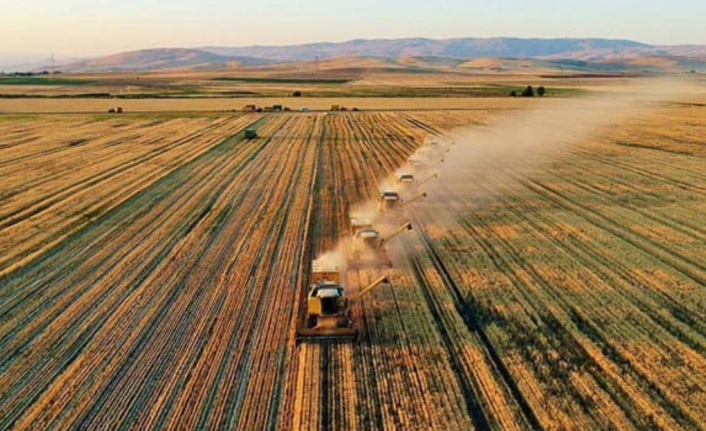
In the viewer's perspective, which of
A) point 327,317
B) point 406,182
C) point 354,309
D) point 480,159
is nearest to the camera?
point 327,317

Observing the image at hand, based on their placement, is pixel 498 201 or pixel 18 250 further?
pixel 498 201

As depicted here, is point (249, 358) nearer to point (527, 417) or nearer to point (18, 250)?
point (527, 417)

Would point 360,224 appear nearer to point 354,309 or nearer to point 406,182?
point 354,309

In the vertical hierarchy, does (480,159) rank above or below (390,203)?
below

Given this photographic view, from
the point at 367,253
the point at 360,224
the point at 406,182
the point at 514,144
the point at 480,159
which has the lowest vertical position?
the point at 514,144

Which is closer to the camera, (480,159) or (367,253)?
(367,253)

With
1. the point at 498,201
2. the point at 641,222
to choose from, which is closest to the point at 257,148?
the point at 498,201

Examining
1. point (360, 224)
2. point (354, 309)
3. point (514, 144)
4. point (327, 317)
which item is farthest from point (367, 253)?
point (514, 144)

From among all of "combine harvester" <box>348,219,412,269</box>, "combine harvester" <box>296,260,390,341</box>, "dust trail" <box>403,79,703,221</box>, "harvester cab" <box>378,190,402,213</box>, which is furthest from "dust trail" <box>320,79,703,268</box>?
"combine harvester" <box>296,260,390,341</box>

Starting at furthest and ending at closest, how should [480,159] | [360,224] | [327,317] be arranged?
1. [480,159]
2. [360,224]
3. [327,317]
